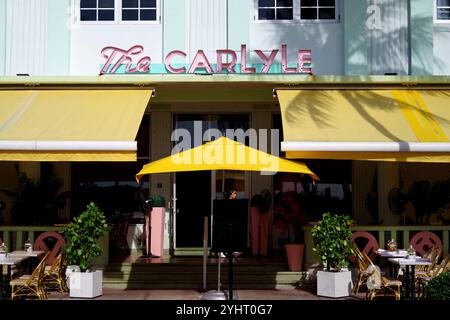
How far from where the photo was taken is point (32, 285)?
12672mm

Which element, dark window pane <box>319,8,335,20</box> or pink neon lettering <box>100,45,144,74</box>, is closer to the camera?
pink neon lettering <box>100,45,144,74</box>

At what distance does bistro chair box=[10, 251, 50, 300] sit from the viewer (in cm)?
1253

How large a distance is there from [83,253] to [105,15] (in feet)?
20.9

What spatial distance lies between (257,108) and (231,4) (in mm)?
2732

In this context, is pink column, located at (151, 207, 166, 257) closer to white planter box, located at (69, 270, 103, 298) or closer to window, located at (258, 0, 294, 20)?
white planter box, located at (69, 270, 103, 298)

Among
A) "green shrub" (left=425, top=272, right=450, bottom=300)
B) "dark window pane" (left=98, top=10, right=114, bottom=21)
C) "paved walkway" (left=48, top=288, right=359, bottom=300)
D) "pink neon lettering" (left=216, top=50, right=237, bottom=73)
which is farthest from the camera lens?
"dark window pane" (left=98, top=10, right=114, bottom=21)

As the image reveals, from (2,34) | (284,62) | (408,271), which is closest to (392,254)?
(408,271)

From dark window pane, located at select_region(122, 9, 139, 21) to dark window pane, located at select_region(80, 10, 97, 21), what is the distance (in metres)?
0.71

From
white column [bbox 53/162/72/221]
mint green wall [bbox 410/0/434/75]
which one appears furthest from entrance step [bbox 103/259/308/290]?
mint green wall [bbox 410/0/434/75]

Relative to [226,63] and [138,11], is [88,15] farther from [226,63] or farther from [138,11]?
[226,63]

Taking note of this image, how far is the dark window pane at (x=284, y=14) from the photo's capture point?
16.7 m

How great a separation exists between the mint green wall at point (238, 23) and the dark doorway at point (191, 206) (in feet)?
11.6

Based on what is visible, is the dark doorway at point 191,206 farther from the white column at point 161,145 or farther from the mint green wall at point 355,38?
the mint green wall at point 355,38
